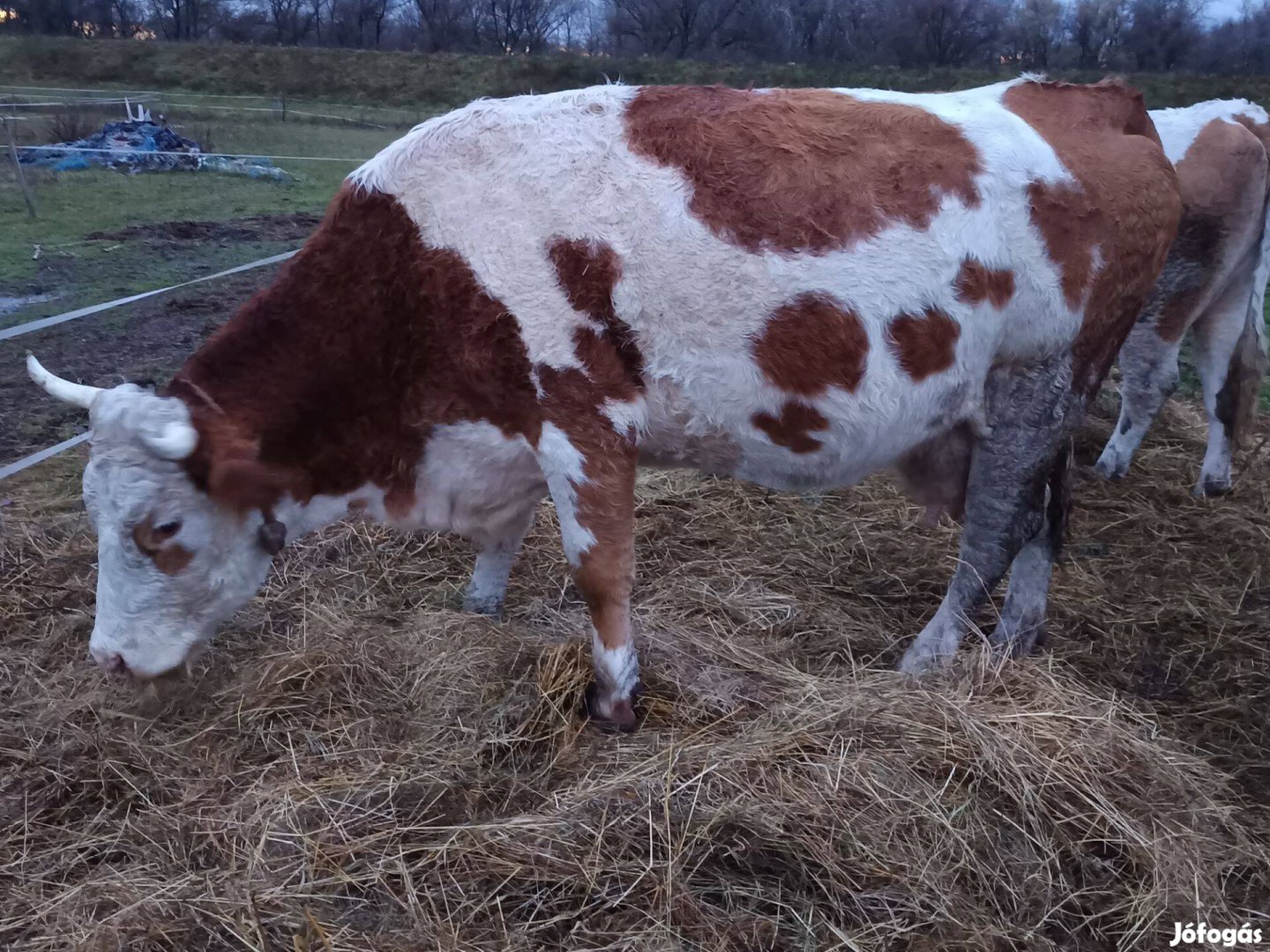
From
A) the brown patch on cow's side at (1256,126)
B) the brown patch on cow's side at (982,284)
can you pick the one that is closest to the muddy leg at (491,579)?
the brown patch on cow's side at (982,284)

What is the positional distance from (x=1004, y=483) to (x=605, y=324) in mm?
1655

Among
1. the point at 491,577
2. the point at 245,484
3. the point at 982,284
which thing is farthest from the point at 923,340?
the point at 245,484

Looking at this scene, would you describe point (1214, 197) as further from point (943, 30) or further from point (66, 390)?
point (943, 30)

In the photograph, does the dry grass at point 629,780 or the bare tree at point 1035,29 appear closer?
the dry grass at point 629,780

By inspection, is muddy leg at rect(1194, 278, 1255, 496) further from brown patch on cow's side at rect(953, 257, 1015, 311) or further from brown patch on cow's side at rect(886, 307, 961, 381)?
brown patch on cow's side at rect(886, 307, 961, 381)

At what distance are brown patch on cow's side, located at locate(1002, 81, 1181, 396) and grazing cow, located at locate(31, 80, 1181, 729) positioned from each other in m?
0.01

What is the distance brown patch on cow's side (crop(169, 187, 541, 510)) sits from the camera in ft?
→ 9.68

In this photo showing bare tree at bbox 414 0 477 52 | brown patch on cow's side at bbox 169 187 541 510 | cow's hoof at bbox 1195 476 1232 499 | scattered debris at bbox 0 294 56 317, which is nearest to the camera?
brown patch on cow's side at bbox 169 187 541 510

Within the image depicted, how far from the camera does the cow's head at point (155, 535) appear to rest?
2.76 m

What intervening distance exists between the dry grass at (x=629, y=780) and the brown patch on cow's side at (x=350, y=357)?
83 centimetres

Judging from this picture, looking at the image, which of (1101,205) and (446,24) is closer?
(1101,205)

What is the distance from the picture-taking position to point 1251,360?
5.52m

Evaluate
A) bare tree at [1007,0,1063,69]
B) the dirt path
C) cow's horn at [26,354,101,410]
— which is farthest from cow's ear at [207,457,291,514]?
bare tree at [1007,0,1063,69]

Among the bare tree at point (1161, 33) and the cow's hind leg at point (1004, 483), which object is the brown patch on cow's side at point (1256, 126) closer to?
the cow's hind leg at point (1004, 483)
